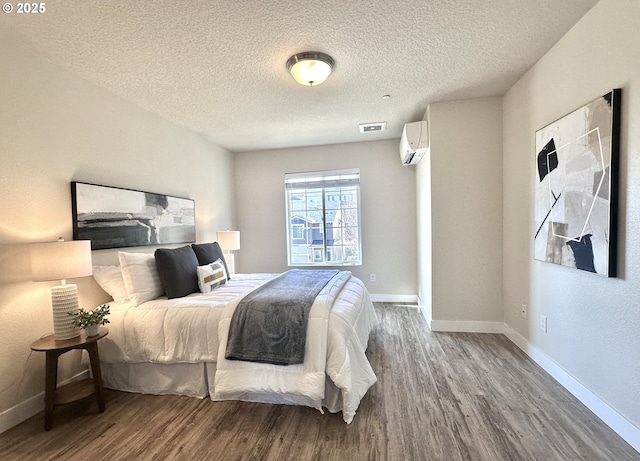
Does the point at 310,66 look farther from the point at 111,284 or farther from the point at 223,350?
the point at 111,284

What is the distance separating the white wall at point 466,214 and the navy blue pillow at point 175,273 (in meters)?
2.55

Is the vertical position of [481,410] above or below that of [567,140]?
below

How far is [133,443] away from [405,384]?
6.05 ft

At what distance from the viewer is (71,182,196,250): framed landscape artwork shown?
2267 mm

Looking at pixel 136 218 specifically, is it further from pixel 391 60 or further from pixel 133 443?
pixel 391 60

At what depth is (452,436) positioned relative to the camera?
1.62 m

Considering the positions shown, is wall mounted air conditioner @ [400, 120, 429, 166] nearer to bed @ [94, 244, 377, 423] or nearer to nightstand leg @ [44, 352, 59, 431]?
bed @ [94, 244, 377, 423]

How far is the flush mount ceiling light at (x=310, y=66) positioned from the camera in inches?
82.4

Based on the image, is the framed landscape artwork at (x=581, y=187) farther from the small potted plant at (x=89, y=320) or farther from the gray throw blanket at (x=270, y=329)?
the small potted plant at (x=89, y=320)

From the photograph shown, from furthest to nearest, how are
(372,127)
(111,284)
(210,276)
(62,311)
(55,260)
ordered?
(372,127) → (210,276) → (111,284) → (62,311) → (55,260)

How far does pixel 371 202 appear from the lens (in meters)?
4.42

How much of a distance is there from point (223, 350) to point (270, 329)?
0.37 meters


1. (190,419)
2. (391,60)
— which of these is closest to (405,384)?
(190,419)

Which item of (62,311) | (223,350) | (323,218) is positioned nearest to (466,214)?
(323,218)
